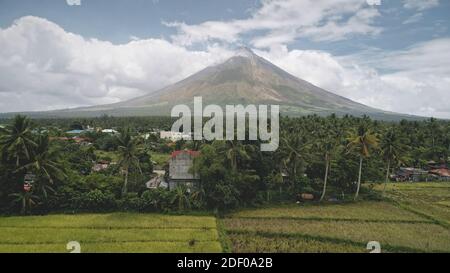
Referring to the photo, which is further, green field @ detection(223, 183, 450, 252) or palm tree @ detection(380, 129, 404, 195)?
palm tree @ detection(380, 129, 404, 195)

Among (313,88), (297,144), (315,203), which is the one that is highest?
(313,88)

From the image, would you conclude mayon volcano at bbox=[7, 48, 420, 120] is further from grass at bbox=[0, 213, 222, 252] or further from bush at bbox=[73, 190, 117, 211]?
grass at bbox=[0, 213, 222, 252]

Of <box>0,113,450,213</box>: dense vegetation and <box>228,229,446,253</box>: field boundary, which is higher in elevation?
<box>0,113,450,213</box>: dense vegetation

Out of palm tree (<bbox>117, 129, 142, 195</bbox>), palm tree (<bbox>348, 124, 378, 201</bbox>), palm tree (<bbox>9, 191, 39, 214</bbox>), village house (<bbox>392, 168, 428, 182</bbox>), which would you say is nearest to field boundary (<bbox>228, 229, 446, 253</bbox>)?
palm tree (<bbox>117, 129, 142, 195</bbox>)
